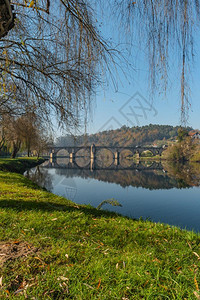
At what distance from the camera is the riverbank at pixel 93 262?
6.50 ft

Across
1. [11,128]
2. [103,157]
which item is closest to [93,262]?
[11,128]

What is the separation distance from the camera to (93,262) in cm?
248

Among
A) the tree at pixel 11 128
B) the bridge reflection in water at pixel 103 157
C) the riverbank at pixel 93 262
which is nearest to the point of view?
the riverbank at pixel 93 262

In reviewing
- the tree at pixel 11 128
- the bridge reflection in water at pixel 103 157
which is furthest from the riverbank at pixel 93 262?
the bridge reflection in water at pixel 103 157

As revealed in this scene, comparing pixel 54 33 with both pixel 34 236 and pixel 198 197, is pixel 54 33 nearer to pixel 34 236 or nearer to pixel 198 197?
pixel 34 236

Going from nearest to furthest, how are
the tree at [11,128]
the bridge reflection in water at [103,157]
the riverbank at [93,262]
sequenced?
the riverbank at [93,262] < the tree at [11,128] < the bridge reflection in water at [103,157]

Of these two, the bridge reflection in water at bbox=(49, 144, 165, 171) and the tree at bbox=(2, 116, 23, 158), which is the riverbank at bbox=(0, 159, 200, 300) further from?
the bridge reflection in water at bbox=(49, 144, 165, 171)

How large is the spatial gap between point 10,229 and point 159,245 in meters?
2.59

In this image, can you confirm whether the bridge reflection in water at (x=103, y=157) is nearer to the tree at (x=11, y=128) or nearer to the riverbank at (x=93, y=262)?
the tree at (x=11, y=128)

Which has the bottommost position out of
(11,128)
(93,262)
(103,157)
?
(103,157)

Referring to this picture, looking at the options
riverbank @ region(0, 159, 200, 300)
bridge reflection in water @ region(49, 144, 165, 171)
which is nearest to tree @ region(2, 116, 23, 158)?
riverbank @ region(0, 159, 200, 300)

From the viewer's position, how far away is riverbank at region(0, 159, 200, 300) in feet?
6.50

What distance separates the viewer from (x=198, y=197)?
2100cm

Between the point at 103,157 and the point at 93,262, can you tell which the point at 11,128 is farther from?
the point at 103,157
